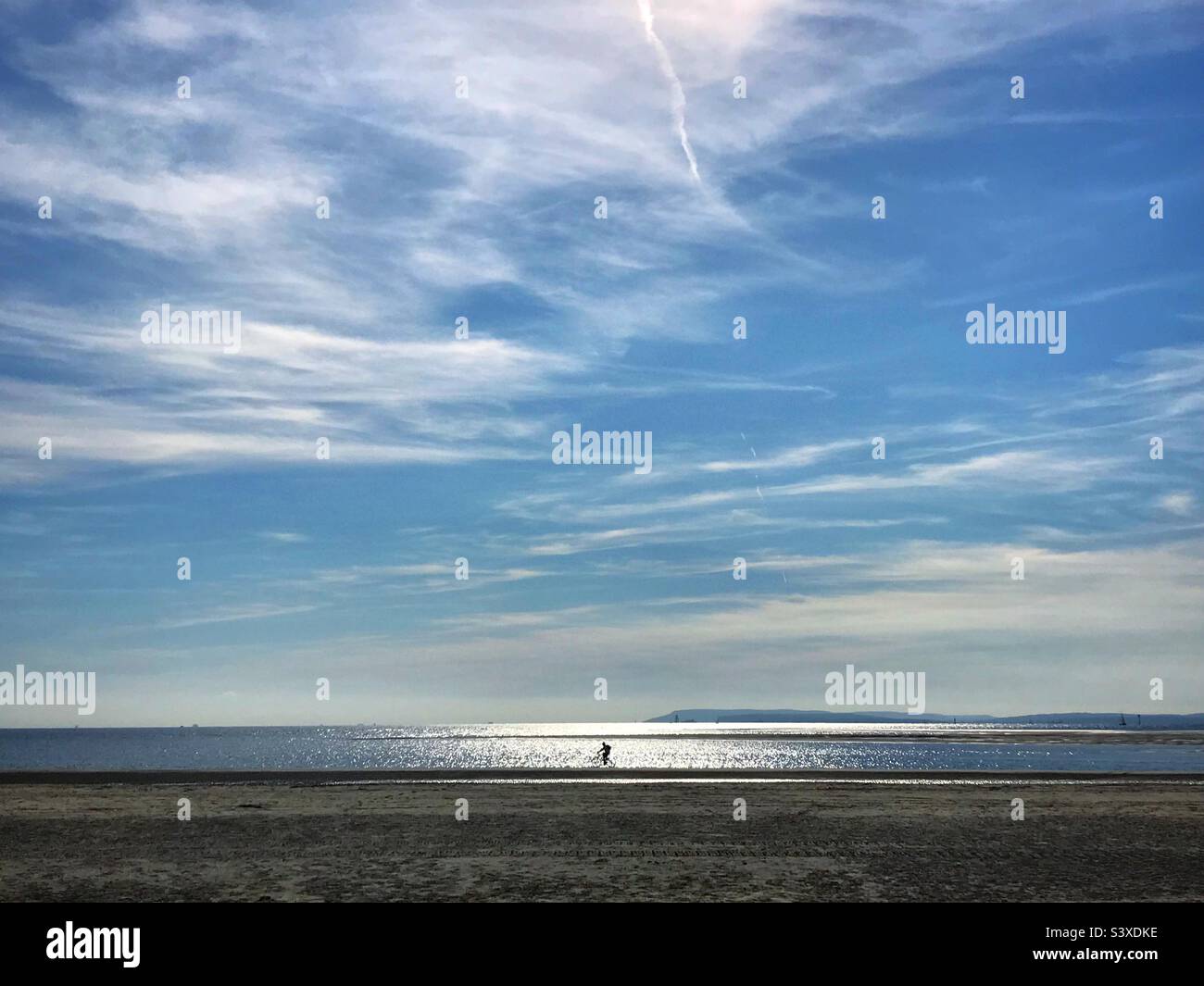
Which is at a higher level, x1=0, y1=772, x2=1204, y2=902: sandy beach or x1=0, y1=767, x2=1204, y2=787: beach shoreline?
x1=0, y1=772, x2=1204, y2=902: sandy beach

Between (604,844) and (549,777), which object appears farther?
(549,777)

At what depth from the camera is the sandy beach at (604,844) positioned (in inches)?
835

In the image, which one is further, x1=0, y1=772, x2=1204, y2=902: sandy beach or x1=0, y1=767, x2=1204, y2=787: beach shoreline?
x1=0, y1=767, x2=1204, y2=787: beach shoreline

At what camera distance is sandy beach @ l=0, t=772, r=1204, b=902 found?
21.2 meters

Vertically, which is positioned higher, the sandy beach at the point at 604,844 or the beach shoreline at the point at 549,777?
the sandy beach at the point at 604,844

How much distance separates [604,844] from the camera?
2741 cm

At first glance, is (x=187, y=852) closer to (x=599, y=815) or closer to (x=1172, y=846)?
(x=599, y=815)

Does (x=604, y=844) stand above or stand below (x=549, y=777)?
above

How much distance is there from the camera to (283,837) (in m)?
29.0
